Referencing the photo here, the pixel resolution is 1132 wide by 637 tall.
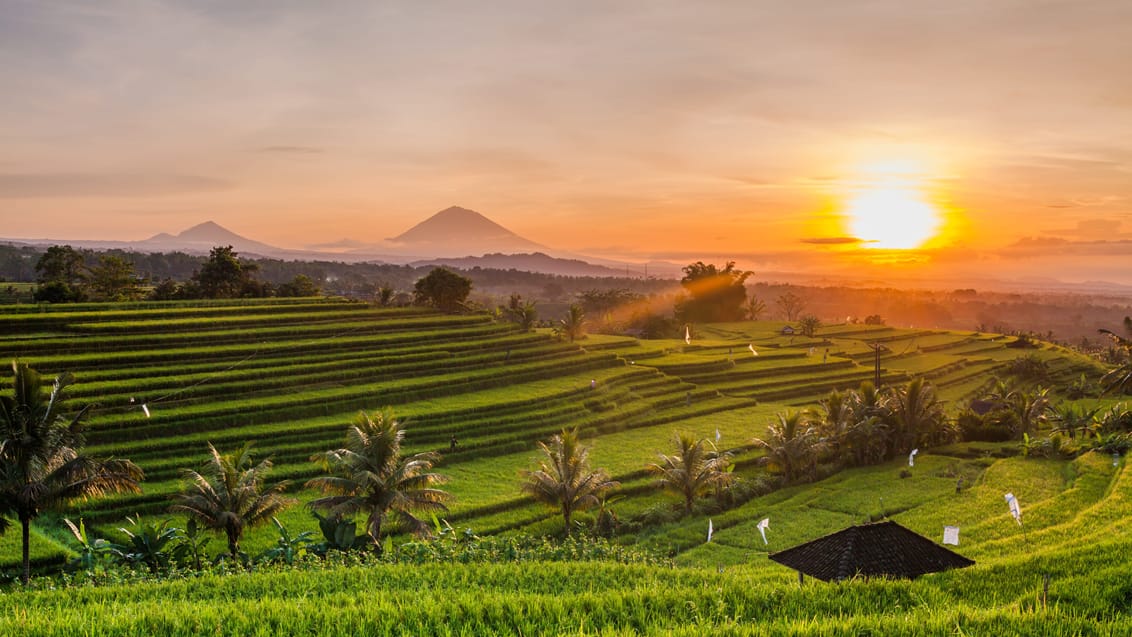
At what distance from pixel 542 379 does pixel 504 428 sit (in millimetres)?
10026

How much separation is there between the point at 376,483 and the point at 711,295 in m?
85.6

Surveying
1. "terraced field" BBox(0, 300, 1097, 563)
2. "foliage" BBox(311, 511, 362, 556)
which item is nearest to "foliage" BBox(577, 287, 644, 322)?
"terraced field" BBox(0, 300, 1097, 563)

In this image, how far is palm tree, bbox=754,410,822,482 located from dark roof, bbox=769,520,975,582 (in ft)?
60.8

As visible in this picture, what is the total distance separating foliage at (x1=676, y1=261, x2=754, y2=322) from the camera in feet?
324

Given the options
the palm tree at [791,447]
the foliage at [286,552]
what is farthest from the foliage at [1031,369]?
the foliage at [286,552]

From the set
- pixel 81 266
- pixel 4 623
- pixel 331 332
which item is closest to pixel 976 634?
pixel 4 623

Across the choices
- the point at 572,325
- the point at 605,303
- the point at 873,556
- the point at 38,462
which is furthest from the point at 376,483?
the point at 605,303

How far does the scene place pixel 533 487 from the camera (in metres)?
22.9

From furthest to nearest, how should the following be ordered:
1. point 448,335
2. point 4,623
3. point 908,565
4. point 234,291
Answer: point 234,291, point 448,335, point 908,565, point 4,623

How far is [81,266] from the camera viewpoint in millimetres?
62656

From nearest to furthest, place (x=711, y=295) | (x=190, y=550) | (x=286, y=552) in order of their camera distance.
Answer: (x=286, y=552), (x=190, y=550), (x=711, y=295)

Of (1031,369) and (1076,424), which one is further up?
(1031,369)

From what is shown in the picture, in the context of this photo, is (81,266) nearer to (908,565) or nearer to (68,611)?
(68,611)

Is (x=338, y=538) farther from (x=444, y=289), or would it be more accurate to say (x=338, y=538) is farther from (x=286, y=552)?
(x=444, y=289)
